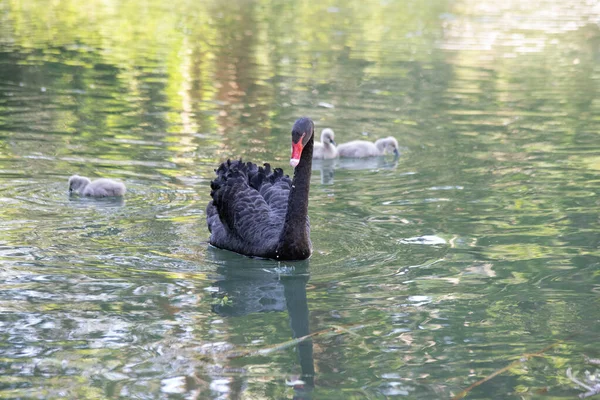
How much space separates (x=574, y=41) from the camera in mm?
24047

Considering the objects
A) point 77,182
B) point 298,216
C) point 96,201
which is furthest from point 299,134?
point 77,182

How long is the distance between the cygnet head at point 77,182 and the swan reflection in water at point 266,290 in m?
1.94

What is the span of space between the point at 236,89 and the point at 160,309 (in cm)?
1026

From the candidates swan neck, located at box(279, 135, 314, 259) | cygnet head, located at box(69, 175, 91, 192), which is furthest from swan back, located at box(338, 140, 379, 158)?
swan neck, located at box(279, 135, 314, 259)

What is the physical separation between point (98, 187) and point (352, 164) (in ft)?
10.6

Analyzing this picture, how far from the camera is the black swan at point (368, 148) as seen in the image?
35.5 ft

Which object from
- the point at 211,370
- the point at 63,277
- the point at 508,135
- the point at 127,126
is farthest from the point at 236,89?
the point at 211,370

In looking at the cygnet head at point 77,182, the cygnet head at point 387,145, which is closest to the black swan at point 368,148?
the cygnet head at point 387,145

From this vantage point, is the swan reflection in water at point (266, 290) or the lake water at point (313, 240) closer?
the lake water at point (313, 240)

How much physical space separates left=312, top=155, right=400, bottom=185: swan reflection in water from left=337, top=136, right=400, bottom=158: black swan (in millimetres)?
58

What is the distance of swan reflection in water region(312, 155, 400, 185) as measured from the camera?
10305 millimetres

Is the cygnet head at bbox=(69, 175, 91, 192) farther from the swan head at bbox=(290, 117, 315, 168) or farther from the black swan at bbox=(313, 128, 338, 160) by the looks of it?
the black swan at bbox=(313, 128, 338, 160)

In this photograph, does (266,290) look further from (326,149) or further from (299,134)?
(326,149)

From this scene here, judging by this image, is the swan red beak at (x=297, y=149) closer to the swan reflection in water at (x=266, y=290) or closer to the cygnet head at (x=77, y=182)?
the swan reflection in water at (x=266, y=290)
